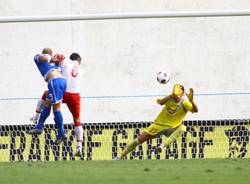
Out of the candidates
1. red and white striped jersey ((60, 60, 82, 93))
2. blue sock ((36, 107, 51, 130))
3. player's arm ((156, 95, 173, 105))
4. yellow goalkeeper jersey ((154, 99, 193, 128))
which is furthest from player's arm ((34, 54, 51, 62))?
yellow goalkeeper jersey ((154, 99, 193, 128))

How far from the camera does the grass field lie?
9406 mm

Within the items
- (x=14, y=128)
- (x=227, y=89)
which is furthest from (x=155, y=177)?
(x=227, y=89)

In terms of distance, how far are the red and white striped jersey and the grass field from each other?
2.16 meters

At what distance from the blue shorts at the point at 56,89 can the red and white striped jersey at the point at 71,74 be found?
2.32 ft

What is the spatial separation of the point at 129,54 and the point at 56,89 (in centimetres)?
689

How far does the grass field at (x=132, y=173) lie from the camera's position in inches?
370

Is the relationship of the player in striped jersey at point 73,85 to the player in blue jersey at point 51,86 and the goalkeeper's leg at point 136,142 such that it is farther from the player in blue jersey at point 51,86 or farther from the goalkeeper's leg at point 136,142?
the goalkeeper's leg at point 136,142

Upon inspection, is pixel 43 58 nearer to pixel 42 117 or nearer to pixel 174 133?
pixel 42 117

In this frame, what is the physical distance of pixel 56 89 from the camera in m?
13.2

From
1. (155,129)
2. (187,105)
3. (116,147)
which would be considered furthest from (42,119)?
(116,147)

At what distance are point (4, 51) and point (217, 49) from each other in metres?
4.74

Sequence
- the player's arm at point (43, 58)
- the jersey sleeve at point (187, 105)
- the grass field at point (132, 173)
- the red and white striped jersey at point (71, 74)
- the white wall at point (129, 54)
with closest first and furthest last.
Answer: the grass field at point (132, 173)
the player's arm at point (43, 58)
the red and white striped jersey at point (71, 74)
the jersey sleeve at point (187, 105)
the white wall at point (129, 54)

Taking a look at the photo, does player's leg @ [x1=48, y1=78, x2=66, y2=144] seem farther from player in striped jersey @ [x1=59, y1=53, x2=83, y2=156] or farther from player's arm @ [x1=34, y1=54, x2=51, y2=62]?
player in striped jersey @ [x1=59, y1=53, x2=83, y2=156]

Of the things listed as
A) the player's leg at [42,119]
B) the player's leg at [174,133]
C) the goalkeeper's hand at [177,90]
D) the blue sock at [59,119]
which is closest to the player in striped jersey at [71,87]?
the player's leg at [42,119]
